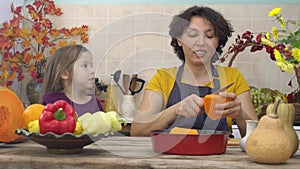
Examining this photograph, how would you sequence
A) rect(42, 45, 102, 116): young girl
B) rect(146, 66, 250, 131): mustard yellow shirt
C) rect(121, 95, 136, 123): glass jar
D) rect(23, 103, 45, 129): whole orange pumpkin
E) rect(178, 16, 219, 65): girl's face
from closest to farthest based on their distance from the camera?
rect(23, 103, 45, 129): whole orange pumpkin
rect(178, 16, 219, 65): girl's face
rect(146, 66, 250, 131): mustard yellow shirt
rect(42, 45, 102, 116): young girl
rect(121, 95, 136, 123): glass jar

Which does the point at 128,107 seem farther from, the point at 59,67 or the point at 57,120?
the point at 57,120

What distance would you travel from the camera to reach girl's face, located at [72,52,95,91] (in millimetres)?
2288

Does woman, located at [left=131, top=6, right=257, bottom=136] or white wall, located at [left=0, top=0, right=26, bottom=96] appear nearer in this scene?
woman, located at [left=131, top=6, right=257, bottom=136]

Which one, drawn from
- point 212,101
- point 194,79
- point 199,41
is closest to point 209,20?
point 199,41

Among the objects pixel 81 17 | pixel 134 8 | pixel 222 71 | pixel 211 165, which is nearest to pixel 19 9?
pixel 81 17

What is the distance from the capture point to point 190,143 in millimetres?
1266

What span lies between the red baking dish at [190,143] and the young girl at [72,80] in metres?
1.02

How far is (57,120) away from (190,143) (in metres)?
0.36

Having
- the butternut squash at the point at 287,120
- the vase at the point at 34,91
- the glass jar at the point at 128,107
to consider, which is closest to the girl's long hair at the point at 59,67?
the vase at the point at 34,91

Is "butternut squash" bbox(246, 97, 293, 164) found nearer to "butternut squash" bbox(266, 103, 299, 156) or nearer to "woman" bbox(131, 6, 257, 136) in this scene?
"butternut squash" bbox(266, 103, 299, 156)

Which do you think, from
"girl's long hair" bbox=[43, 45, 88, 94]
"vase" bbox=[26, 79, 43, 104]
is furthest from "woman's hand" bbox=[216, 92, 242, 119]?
"vase" bbox=[26, 79, 43, 104]

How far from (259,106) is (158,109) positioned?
0.74m

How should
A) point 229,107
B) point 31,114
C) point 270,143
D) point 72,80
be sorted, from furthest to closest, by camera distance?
point 72,80
point 229,107
point 31,114
point 270,143

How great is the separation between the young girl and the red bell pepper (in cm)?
94
